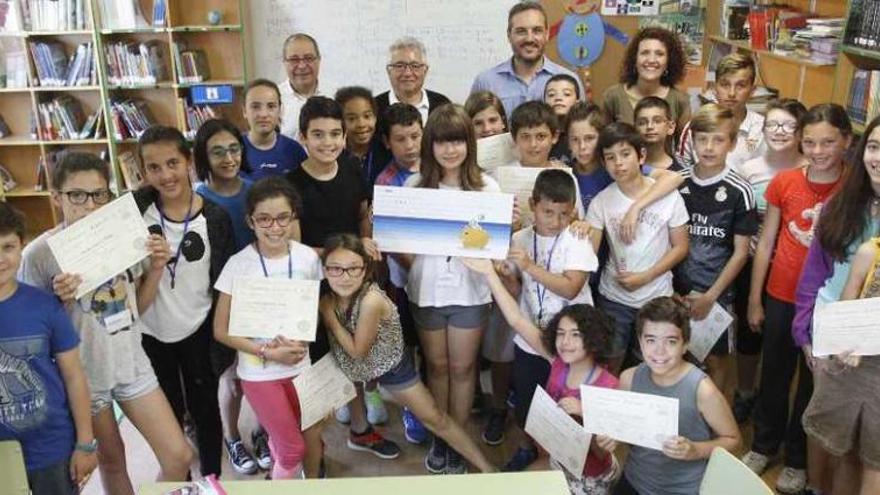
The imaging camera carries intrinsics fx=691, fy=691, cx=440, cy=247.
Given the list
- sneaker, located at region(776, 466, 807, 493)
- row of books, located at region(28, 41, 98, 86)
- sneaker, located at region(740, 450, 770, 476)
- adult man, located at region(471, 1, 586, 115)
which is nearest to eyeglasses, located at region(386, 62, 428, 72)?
adult man, located at region(471, 1, 586, 115)

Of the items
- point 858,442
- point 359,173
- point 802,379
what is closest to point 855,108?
point 802,379

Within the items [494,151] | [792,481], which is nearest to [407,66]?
[494,151]

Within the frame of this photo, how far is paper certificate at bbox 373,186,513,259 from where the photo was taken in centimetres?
241

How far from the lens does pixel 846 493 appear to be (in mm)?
2369

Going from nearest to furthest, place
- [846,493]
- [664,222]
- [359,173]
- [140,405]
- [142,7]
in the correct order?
[140,405] < [846,493] < [664,222] < [359,173] < [142,7]

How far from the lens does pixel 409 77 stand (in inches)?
132

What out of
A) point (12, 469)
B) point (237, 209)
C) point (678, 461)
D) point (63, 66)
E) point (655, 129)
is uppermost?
point (63, 66)

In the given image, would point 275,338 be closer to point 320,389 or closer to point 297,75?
point 320,389

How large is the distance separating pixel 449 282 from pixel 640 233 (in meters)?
0.73

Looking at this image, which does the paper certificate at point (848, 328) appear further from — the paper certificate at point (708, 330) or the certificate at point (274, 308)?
the certificate at point (274, 308)

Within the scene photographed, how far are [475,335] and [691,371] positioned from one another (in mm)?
817

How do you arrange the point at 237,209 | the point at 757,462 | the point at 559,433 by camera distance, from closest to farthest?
the point at 559,433 → the point at 237,209 → the point at 757,462

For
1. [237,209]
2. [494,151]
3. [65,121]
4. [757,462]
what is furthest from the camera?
[65,121]

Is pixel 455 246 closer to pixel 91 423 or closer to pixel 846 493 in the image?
pixel 91 423
